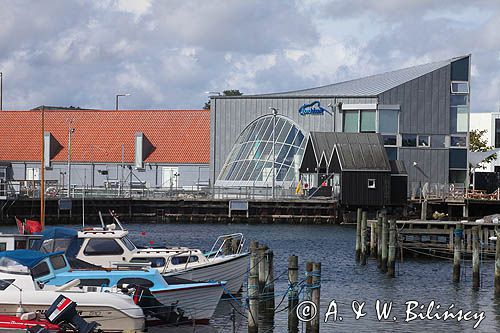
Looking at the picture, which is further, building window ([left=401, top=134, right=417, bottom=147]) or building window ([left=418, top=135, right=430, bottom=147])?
building window ([left=418, top=135, right=430, bottom=147])

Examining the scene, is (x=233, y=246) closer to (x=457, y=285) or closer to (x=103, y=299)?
(x=457, y=285)

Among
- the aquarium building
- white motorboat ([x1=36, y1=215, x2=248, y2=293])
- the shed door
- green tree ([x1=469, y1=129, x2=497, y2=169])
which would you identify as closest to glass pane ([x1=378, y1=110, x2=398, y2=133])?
the aquarium building

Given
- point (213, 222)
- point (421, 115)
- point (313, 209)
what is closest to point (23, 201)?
point (213, 222)

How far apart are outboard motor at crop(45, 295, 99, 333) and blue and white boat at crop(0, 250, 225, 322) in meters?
3.25

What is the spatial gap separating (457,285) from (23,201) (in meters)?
43.3

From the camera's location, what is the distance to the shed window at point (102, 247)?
35062 millimetres

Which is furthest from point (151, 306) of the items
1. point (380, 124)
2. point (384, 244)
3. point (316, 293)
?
point (380, 124)

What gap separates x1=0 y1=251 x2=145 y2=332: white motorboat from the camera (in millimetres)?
26109

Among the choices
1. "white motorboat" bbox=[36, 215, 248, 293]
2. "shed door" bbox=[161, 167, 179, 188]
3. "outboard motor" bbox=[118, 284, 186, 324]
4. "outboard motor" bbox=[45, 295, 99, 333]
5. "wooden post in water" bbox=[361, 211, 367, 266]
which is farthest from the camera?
"shed door" bbox=[161, 167, 179, 188]

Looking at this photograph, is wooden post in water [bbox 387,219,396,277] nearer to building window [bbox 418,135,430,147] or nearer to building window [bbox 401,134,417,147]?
building window [bbox 401,134,417,147]

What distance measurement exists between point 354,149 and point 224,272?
49068mm

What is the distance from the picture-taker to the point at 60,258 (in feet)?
98.8

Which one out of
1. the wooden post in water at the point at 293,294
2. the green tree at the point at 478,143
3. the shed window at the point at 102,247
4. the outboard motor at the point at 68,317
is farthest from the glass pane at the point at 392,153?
the outboard motor at the point at 68,317

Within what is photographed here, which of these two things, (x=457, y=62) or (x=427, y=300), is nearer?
(x=427, y=300)
